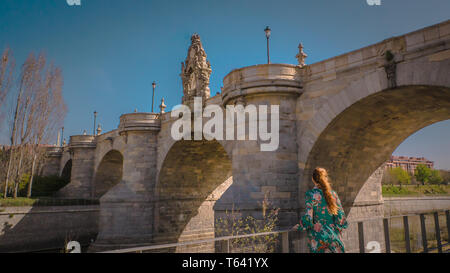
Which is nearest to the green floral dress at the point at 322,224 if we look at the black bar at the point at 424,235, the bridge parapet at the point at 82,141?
the black bar at the point at 424,235

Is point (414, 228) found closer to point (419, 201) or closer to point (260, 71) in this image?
point (260, 71)

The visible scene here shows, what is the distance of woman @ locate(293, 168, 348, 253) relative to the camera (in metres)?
4.12

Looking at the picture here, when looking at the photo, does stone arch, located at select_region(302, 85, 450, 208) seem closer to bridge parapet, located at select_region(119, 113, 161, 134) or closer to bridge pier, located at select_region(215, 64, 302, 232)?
bridge pier, located at select_region(215, 64, 302, 232)

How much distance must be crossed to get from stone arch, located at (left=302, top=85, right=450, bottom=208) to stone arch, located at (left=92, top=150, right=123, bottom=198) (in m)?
20.6

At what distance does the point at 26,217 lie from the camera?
21.5 metres

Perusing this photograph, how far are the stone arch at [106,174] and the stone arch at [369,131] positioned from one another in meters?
20.6

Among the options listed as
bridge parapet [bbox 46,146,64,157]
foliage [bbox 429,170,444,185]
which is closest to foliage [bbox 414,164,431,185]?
foliage [bbox 429,170,444,185]

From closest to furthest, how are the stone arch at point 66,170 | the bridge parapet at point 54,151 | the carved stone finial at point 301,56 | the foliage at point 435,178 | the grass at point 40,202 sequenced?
the carved stone finial at point 301,56 → the grass at point 40,202 → the stone arch at point 66,170 → the bridge parapet at point 54,151 → the foliage at point 435,178

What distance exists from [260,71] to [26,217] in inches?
→ 764

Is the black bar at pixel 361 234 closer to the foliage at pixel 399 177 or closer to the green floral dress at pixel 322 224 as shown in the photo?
the green floral dress at pixel 322 224

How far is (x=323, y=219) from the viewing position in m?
4.14

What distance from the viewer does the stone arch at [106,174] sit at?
2812 centimetres

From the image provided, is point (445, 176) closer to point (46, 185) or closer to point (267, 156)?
point (267, 156)
